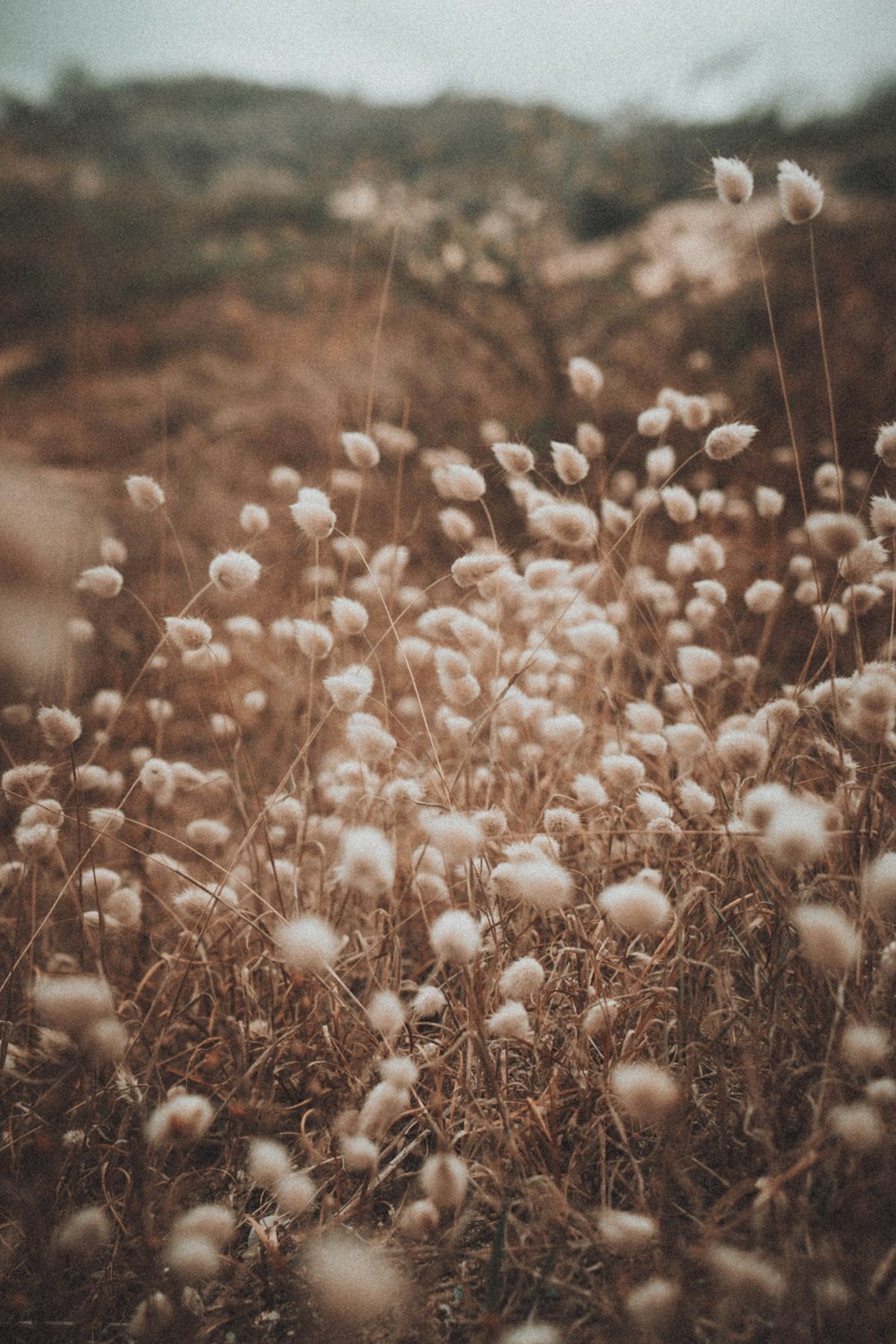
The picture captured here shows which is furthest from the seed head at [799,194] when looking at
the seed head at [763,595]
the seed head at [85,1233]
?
the seed head at [85,1233]

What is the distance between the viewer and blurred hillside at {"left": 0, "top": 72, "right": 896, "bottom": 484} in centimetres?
382

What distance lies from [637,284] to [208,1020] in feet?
16.4

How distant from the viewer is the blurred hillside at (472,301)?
150 inches

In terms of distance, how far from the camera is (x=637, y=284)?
4754 mm

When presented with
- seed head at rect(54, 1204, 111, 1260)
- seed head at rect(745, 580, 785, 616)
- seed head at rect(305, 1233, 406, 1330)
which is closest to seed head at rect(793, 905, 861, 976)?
seed head at rect(305, 1233, 406, 1330)

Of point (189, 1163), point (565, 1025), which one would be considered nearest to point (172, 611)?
point (189, 1163)

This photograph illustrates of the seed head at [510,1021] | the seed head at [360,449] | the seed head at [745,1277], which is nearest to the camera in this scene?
the seed head at [745,1277]

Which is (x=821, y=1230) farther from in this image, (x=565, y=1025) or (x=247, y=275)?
(x=247, y=275)

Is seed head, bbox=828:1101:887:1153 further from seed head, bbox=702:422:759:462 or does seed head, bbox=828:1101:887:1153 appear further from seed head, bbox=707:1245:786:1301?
seed head, bbox=702:422:759:462

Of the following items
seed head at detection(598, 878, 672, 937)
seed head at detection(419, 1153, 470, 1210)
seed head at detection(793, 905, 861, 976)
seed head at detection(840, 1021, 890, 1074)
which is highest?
seed head at detection(793, 905, 861, 976)

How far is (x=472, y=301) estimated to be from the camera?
15.1 feet

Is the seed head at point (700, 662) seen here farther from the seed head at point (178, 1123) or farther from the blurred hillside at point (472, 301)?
the blurred hillside at point (472, 301)

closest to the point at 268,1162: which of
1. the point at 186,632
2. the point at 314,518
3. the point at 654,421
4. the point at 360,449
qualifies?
the point at 186,632

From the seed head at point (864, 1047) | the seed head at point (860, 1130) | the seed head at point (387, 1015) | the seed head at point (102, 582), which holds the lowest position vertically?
the seed head at point (387, 1015)
